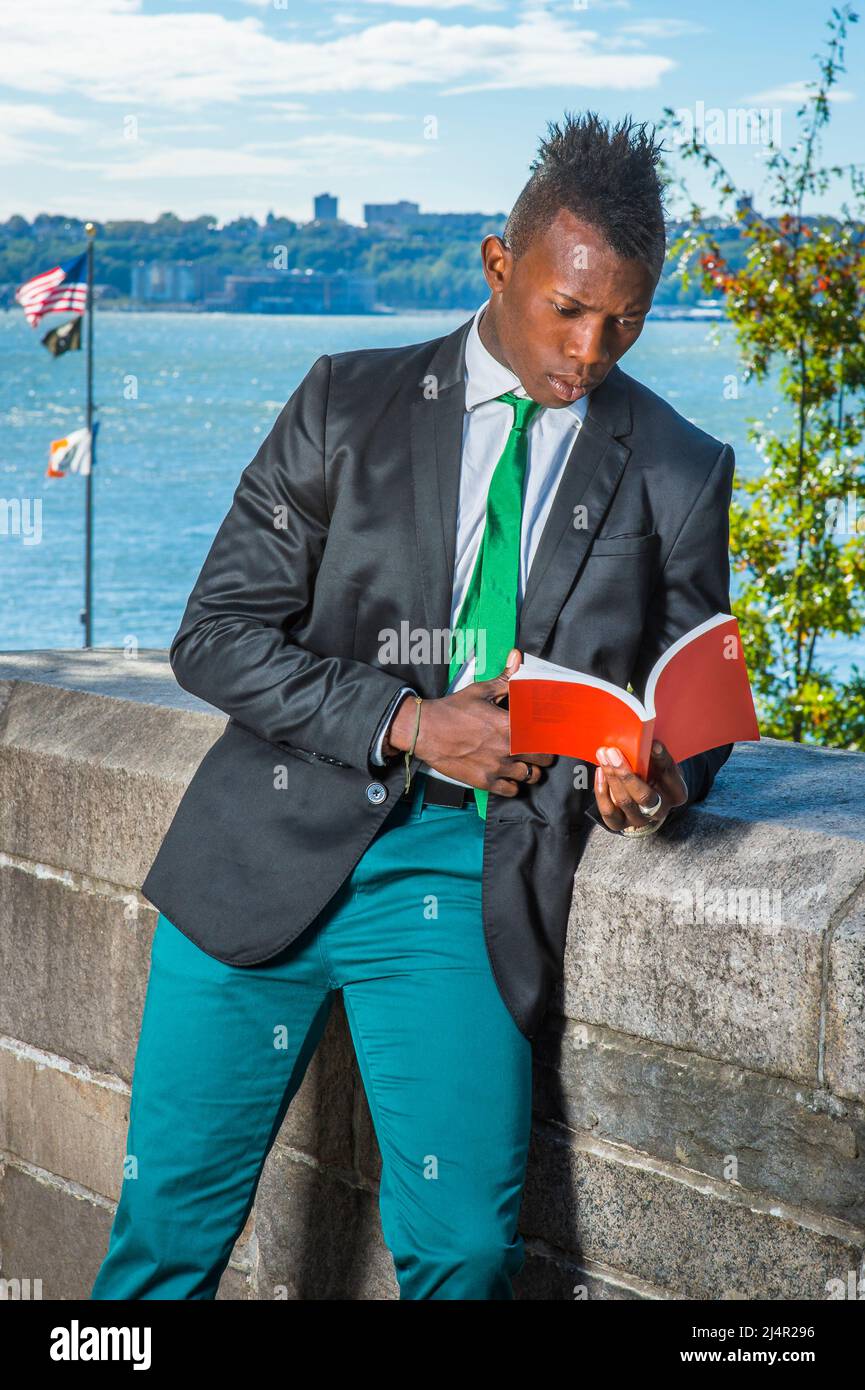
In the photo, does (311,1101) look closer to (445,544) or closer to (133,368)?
(445,544)

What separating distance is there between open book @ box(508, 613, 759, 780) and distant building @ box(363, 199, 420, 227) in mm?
77533

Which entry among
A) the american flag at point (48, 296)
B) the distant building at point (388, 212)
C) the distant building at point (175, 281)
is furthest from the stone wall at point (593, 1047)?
the distant building at point (175, 281)

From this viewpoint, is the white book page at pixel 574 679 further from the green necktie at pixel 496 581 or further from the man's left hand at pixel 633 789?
the green necktie at pixel 496 581

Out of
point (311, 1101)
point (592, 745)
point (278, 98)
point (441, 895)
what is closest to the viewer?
point (592, 745)

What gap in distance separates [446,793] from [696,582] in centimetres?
52

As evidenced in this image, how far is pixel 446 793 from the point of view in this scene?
2.57m

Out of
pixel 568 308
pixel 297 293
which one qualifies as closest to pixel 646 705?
pixel 568 308

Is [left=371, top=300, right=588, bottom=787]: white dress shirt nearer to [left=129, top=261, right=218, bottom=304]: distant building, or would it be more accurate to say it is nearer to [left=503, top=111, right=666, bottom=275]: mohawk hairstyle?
[left=503, top=111, right=666, bottom=275]: mohawk hairstyle

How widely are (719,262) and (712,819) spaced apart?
6.91 m

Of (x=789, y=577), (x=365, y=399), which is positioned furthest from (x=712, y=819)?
(x=789, y=577)

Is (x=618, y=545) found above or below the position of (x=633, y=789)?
above

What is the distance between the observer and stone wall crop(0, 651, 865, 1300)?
2.38 m

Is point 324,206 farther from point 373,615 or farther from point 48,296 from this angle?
point 373,615

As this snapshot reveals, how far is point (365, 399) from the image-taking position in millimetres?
2609
